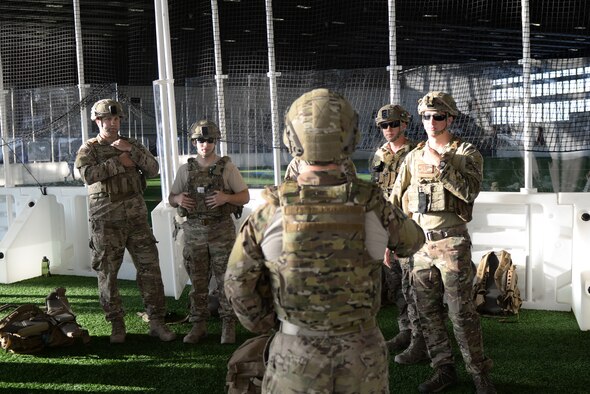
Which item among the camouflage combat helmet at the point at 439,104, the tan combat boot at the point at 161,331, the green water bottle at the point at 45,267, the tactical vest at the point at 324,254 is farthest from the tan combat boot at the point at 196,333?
the green water bottle at the point at 45,267

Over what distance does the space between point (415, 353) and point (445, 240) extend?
41.0 inches

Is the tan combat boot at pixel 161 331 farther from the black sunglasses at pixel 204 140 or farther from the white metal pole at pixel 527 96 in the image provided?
the white metal pole at pixel 527 96

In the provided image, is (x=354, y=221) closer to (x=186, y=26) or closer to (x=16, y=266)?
(x=16, y=266)

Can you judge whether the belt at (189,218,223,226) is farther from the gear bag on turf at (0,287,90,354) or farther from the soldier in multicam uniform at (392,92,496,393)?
the soldier in multicam uniform at (392,92,496,393)

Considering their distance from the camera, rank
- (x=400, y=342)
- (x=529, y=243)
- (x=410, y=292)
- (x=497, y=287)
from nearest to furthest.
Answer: (x=410, y=292), (x=400, y=342), (x=497, y=287), (x=529, y=243)

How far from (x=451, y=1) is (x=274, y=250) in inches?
720

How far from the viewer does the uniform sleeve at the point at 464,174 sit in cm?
361

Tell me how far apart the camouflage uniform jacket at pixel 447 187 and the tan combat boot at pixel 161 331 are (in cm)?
229

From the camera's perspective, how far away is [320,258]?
6.93ft

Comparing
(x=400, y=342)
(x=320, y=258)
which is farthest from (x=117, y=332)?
(x=320, y=258)

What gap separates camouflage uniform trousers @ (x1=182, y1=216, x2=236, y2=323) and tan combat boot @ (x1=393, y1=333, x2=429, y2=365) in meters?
1.34

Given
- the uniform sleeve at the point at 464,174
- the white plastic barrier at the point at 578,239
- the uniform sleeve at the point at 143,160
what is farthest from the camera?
the white plastic barrier at the point at 578,239

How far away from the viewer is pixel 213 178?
483 centimetres

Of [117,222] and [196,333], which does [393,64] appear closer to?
[117,222]
